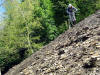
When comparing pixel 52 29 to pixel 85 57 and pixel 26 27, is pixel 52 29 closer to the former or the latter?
pixel 26 27

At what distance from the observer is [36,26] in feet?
64.7

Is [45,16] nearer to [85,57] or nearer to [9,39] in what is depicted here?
[9,39]

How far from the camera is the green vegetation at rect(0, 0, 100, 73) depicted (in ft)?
62.2

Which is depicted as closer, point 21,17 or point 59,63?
point 59,63

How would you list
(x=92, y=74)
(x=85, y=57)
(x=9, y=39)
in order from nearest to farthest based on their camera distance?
1. (x=92, y=74)
2. (x=85, y=57)
3. (x=9, y=39)

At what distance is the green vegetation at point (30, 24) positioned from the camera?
19.0 meters

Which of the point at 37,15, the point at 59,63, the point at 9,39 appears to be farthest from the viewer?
the point at 37,15

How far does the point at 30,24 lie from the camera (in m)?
19.5

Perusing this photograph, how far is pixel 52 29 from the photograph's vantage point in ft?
75.4

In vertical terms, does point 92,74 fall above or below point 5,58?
above

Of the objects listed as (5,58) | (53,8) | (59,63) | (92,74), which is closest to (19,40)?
(5,58)

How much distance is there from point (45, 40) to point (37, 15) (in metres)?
3.67

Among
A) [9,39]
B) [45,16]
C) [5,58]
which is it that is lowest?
[5,58]

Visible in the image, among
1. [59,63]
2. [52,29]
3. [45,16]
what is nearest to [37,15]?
[45,16]
